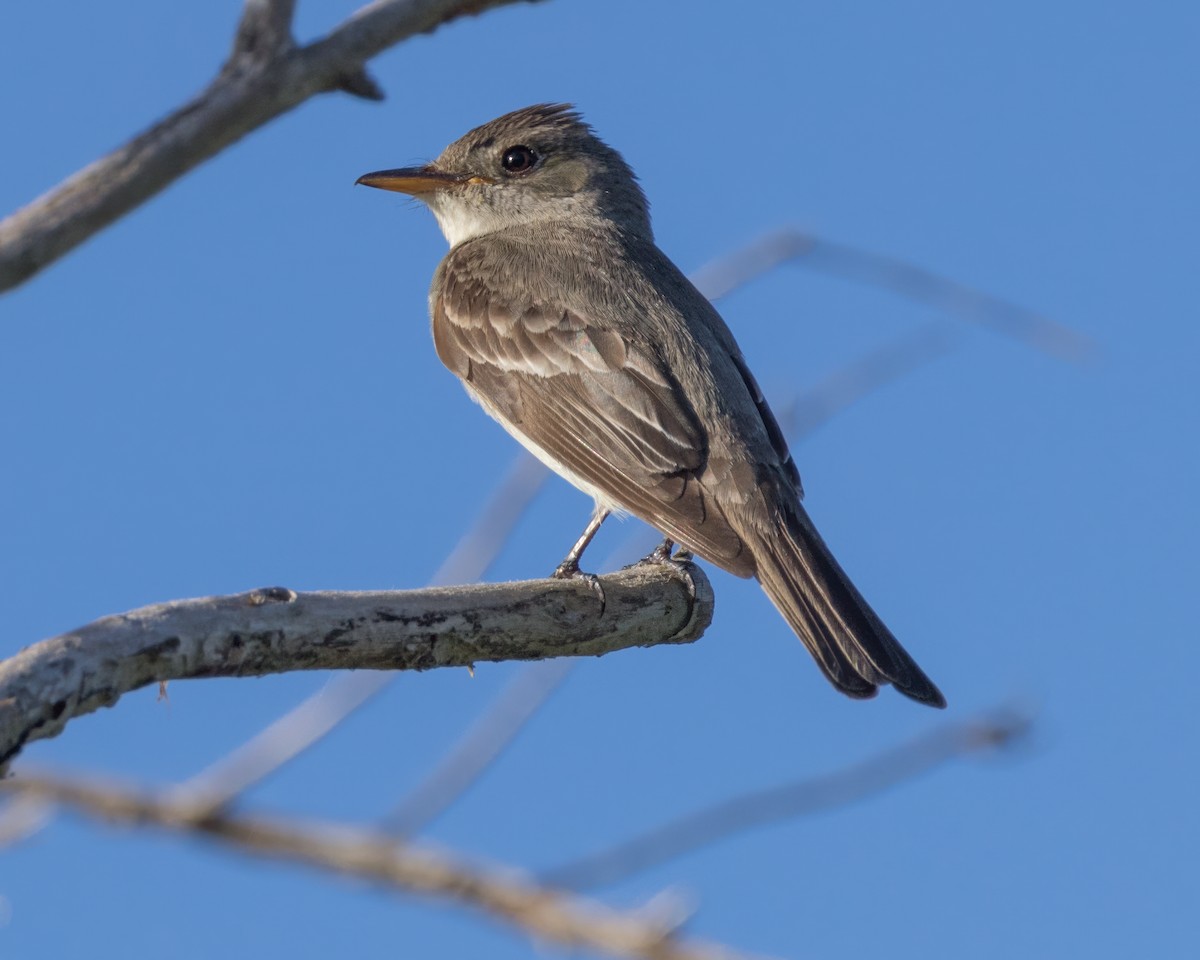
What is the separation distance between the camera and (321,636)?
14.8ft

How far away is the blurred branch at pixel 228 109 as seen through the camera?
2633 millimetres

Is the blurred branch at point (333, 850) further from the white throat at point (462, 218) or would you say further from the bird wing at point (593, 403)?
the white throat at point (462, 218)

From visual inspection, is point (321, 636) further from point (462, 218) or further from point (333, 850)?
point (462, 218)

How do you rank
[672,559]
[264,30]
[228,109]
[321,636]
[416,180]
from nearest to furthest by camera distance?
[228,109] < [264,30] < [321,636] < [672,559] < [416,180]

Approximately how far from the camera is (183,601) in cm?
409

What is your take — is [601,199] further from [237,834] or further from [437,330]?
[237,834]

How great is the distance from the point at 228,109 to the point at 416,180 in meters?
6.14

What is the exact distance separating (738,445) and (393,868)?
2.76 metres

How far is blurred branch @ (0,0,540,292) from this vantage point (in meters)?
2.63

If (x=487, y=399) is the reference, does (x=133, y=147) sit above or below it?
below

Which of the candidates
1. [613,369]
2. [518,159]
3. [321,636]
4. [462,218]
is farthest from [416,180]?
[321,636]

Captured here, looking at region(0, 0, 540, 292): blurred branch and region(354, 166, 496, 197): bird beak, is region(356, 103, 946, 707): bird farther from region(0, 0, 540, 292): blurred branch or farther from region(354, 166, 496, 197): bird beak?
region(0, 0, 540, 292): blurred branch


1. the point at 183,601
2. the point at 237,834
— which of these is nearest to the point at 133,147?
the point at 183,601

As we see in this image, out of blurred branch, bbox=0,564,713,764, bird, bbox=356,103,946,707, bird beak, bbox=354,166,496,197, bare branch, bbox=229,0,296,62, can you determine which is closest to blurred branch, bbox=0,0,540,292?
bare branch, bbox=229,0,296,62
